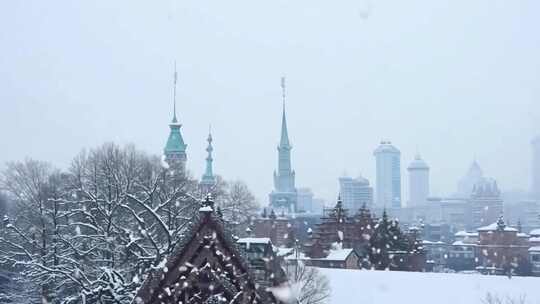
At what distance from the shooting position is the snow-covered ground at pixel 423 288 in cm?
3406

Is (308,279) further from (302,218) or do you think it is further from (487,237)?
(302,218)

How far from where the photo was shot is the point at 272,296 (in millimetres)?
19984

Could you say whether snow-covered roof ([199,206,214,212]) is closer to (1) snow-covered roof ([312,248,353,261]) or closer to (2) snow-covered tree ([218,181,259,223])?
(1) snow-covered roof ([312,248,353,261])

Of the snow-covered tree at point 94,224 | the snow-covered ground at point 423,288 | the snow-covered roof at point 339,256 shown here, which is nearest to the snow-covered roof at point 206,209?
the snow-covered tree at point 94,224

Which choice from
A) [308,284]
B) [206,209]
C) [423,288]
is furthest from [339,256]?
[206,209]

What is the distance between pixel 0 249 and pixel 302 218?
127 metres

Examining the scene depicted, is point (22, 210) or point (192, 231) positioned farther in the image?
point (22, 210)

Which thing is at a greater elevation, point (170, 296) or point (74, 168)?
point (74, 168)

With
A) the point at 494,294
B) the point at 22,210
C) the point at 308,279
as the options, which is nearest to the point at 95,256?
the point at 308,279

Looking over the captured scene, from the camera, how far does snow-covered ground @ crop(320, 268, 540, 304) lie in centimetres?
3406

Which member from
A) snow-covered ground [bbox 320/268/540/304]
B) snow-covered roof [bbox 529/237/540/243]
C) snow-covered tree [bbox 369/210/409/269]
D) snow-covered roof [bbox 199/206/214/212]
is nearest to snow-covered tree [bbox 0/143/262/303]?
snow-covered roof [bbox 199/206/214/212]

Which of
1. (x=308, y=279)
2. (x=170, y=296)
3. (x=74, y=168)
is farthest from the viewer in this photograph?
(x=74, y=168)

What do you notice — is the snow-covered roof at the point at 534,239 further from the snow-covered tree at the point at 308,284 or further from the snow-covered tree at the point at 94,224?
the snow-covered tree at the point at 308,284

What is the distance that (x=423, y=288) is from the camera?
35281 millimetres
